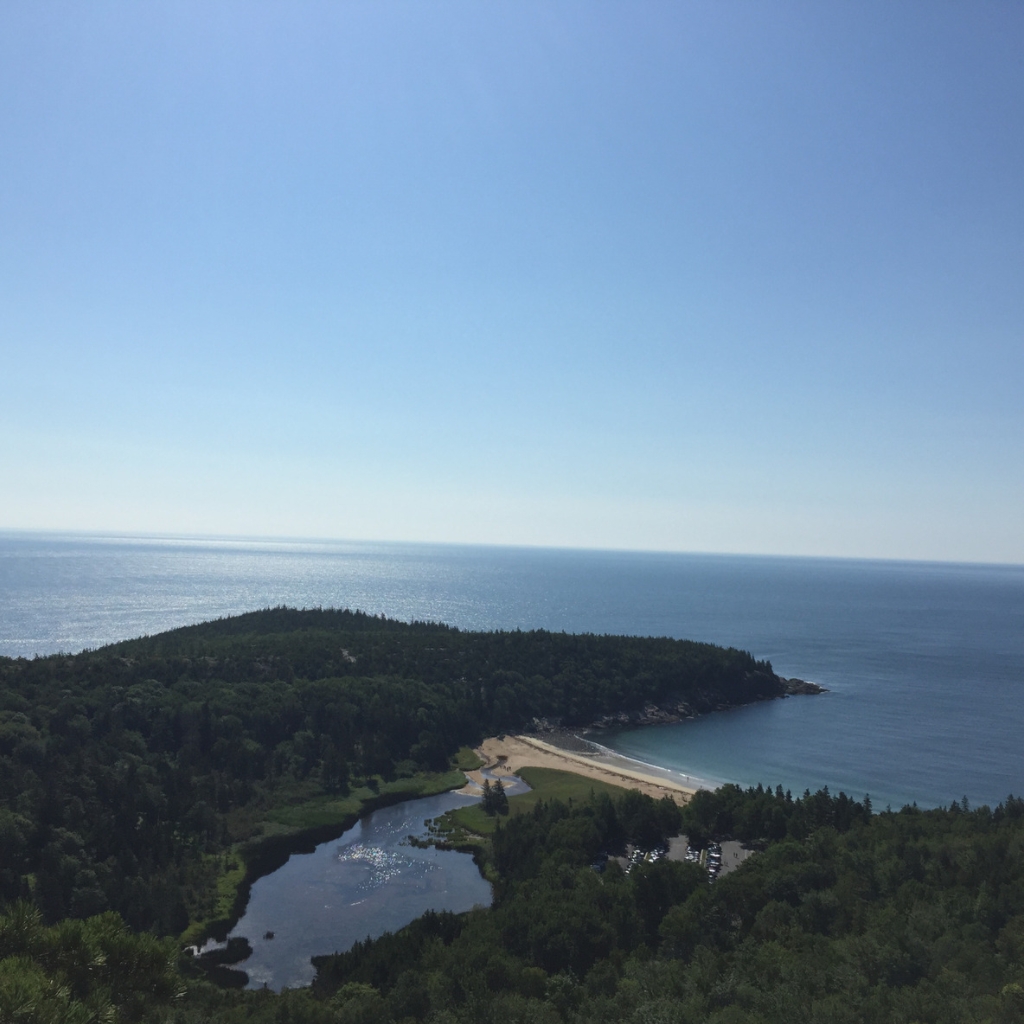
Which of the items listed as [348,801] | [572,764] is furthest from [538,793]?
[348,801]

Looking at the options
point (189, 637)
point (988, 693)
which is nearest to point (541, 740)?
point (189, 637)

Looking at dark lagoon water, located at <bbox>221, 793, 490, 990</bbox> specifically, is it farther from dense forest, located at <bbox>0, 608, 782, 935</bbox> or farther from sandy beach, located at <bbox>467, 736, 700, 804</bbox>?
sandy beach, located at <bbox>467, 736, 700, 804</bbox>

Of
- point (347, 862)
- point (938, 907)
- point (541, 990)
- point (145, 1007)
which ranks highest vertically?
point (145, 1007)

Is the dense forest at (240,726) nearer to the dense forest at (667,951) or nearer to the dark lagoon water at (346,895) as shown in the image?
the dark lagoon water at (346,895)

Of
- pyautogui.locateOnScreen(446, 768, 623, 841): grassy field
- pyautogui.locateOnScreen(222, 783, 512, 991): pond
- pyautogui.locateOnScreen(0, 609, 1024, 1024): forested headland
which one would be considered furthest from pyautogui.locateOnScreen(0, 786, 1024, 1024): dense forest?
pyautogui.locateOnScreen(446, 768, 623, 841): grassy field

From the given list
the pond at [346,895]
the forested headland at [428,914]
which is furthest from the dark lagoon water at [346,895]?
the forested headland at [428,914]

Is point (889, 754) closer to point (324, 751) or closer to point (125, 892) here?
point (324, 751)
